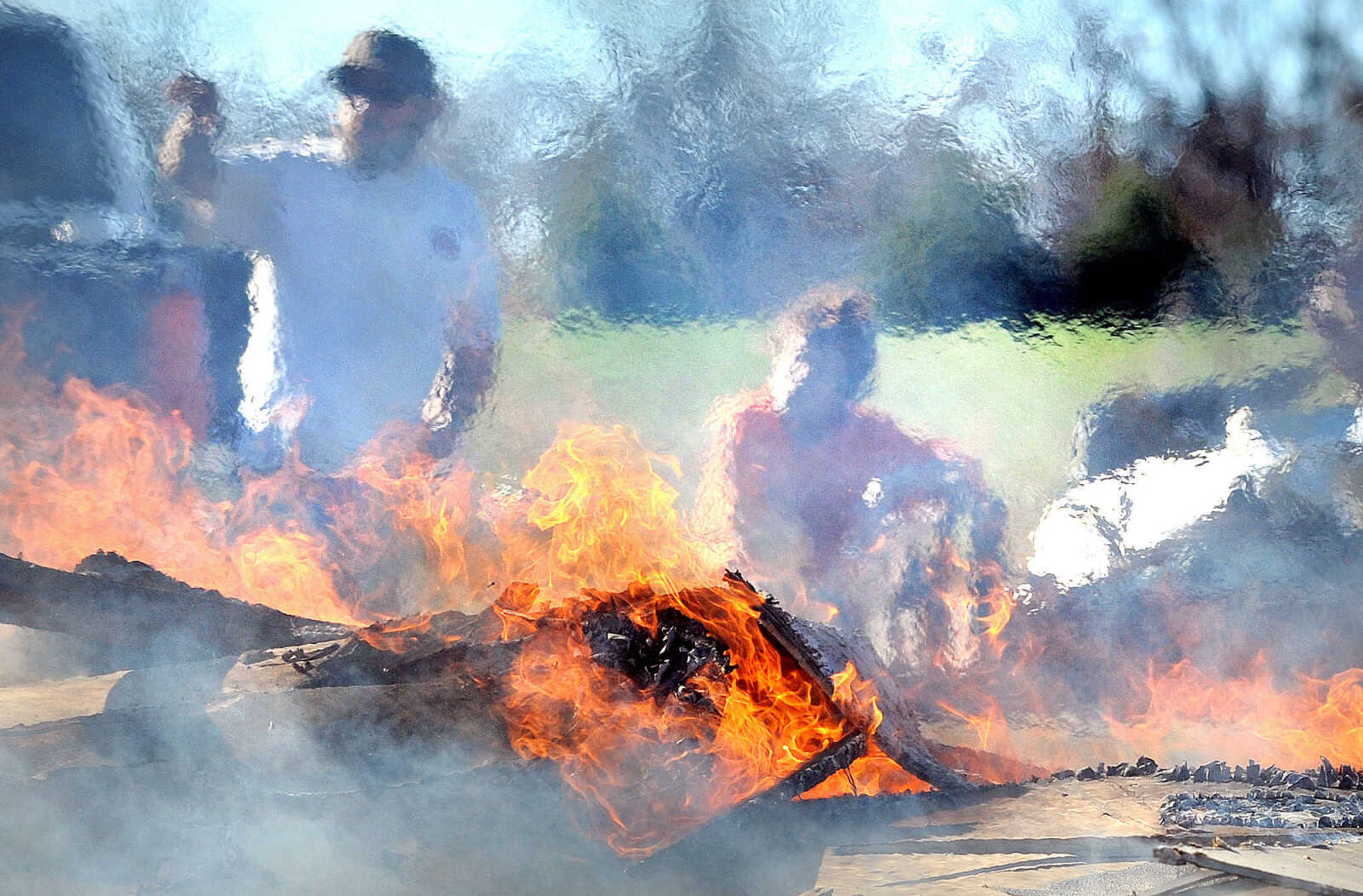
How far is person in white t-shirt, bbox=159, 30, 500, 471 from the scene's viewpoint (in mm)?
6824

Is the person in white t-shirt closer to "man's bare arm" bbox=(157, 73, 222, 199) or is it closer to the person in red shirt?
"man's bare arm" bbox=(157, 73, 222, 199)

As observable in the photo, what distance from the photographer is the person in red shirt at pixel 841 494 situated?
25.4 ft

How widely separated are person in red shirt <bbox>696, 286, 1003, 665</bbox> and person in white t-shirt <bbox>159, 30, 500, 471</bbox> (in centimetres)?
260

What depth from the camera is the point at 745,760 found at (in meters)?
4.50

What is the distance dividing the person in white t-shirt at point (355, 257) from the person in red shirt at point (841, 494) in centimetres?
260

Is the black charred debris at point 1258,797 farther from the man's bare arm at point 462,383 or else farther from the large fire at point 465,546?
the man's bare arm at point 462,383

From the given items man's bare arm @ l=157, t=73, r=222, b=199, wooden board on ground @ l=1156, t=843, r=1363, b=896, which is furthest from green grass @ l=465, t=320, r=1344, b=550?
wooden board on ground @ l=1156, t=843, r=1363, b=896

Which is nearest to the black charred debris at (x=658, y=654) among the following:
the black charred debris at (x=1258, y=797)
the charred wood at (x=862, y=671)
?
the charred wood at (x=862, y=671)

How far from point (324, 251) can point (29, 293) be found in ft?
7.56

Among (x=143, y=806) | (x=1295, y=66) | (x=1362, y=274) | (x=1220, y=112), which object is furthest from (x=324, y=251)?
(x=1362, y=274)

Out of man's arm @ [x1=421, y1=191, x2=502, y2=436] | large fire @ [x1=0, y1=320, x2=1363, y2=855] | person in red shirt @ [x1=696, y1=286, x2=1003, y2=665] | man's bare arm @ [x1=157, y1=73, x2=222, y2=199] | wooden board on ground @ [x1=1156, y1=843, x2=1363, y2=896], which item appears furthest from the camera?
person in red shirt @ [x1=696, y1=286, x2=1003, y2=665]

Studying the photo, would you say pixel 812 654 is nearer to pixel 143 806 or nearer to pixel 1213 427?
pixel 143 806

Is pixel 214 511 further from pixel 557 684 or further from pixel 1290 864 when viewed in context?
pixel 1290 864

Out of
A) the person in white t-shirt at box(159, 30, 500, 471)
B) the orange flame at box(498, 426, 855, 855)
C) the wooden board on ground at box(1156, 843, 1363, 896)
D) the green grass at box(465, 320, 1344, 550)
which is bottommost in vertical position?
the wooden board on ground at box(1156, 843, 1363, 896)
